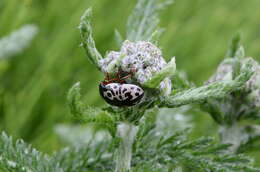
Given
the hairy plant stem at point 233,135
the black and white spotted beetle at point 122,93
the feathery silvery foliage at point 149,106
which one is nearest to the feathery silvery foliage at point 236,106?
the hairy plant stem at point 233,135

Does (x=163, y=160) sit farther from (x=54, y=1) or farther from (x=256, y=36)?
(x=256, y=36)

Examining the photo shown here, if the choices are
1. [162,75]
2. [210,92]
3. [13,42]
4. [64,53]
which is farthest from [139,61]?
[64,53]

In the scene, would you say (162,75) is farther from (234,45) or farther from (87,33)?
(234,45)

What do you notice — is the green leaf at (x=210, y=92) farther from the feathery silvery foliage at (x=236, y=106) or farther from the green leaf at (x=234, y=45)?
the green leaf at (x=234, y=45)

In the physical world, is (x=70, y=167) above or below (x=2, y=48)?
below

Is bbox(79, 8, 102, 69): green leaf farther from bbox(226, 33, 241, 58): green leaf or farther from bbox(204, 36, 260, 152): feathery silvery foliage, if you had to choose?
bbox(226, 33, 241, 58): green leaf

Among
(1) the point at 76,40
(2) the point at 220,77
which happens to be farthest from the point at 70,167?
(1) the point at 76,40

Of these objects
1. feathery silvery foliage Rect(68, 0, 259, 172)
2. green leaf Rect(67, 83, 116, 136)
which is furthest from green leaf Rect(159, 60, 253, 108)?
green leaf Rect(67, 83, 116, 136)

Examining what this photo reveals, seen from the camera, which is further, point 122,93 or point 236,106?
point 236,106
